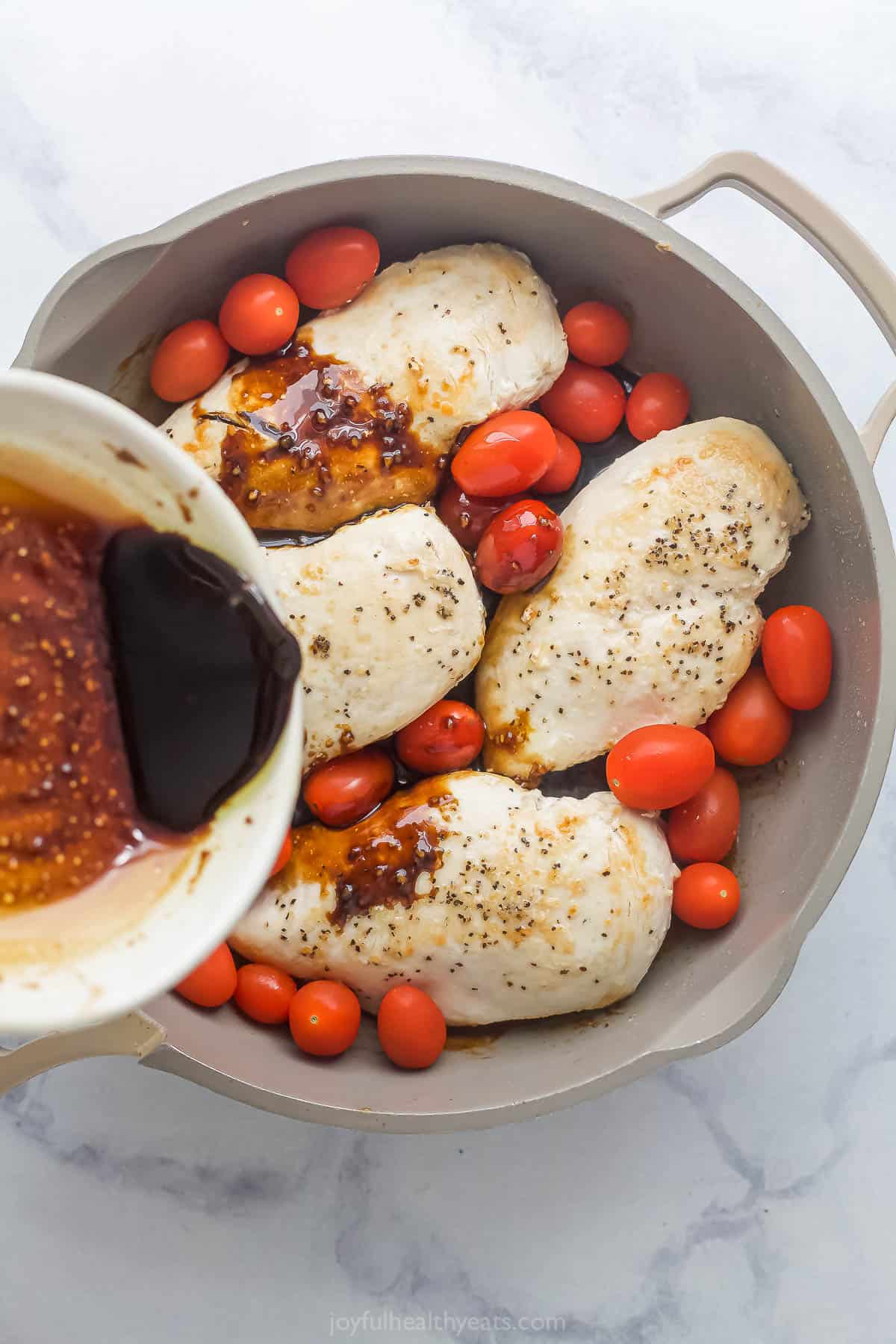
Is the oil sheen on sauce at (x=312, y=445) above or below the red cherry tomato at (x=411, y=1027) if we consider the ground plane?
above

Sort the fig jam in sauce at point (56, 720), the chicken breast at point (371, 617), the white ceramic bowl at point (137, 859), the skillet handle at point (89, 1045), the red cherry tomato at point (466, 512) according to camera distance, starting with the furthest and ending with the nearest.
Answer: the red cherry tomato at point (466, 512)
the chicken breast at point (371, 617)
the skillet handle at point (89, 1045)
the fig jam in sauce at point (56, 720)
the white ceramic bowl at point (137, 859)

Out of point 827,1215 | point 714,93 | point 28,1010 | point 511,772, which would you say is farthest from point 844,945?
point 714,93

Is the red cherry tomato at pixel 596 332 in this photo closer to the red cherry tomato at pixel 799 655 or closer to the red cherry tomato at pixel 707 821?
the red cherry tomato at pixel 799 655

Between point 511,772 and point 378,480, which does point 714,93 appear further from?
point 511,772

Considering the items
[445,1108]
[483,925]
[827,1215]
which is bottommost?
[827,1215]

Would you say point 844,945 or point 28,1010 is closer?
point 28,1010

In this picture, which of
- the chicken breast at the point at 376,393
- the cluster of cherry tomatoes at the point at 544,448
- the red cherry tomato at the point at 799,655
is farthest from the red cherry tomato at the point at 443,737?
the red cherry tomato at the point at 799,655

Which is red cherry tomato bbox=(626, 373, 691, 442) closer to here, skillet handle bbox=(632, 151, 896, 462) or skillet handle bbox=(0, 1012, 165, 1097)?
skillet handle bbox=(632, 151, 896, 462)

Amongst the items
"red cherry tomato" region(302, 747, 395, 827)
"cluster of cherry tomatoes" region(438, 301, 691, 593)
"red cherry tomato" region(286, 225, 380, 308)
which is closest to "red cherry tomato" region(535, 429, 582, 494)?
"cluster of cherry tomatoes" region(438, 301, 691, 593)
